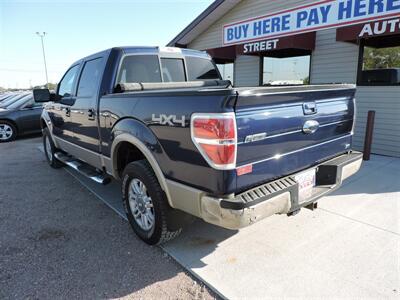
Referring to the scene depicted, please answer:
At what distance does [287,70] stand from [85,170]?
686 centimetres

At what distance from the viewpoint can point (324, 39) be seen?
308 inches

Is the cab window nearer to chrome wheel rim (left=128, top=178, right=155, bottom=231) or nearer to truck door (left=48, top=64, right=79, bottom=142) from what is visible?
truck door (left=48, top=64, right=79, bottom=142)

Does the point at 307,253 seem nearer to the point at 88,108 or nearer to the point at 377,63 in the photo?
the point at 88,108

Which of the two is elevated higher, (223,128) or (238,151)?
(223,128)

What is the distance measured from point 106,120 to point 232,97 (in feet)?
6.42

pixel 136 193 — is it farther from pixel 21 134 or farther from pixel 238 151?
pixel 21 134

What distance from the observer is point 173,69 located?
4309 mm

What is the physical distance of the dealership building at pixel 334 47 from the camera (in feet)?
20.0

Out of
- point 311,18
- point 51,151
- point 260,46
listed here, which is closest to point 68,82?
point 51,151

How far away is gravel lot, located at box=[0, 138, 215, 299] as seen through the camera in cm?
252

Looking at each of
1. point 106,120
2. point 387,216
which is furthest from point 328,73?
point 106,120

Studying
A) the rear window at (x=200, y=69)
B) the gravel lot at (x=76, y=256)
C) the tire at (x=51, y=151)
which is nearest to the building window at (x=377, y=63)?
the rear window at (x=200, y=69)

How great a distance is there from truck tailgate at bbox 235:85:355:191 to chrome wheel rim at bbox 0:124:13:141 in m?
10.4

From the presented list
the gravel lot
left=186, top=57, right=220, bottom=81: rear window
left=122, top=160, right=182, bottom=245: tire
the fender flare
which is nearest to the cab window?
the gravel lot
